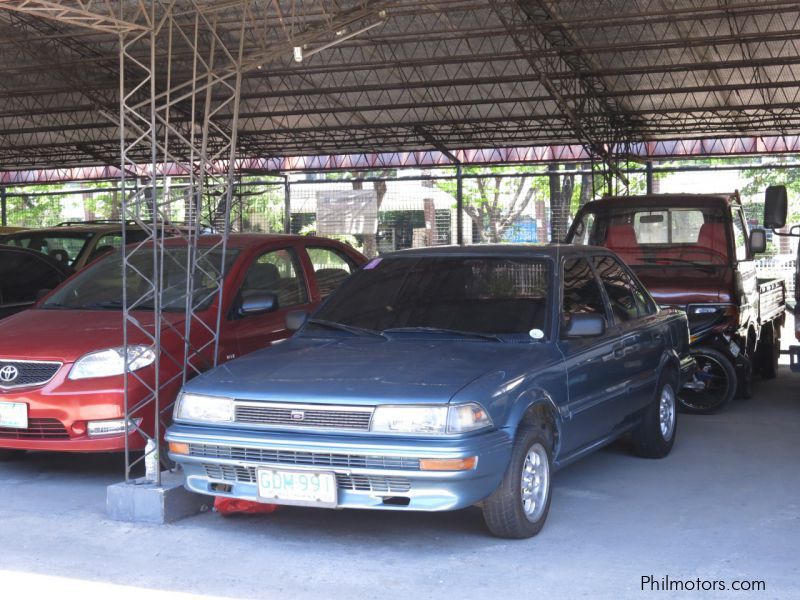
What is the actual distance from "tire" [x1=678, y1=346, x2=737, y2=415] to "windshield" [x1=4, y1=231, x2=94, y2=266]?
7036 mm

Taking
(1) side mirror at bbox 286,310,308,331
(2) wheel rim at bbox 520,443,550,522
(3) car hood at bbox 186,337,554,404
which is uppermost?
(1) side mirror at bbox 286,310,308,331

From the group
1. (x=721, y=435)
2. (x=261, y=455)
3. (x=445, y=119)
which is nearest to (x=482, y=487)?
(x=261, y=455)

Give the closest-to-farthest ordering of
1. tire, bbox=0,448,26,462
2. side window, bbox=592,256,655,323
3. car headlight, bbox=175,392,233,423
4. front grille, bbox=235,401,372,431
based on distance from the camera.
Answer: front grille, bbox=235,401,372,431, car headlight, bbox=175,392,233,423, side window, bbox=592,256,655,323, tire, bbox=0,448,26,462

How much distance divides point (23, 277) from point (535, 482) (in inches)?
250

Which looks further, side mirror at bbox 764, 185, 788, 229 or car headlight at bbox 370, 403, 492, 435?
side mirror at bbox 764, 185, 788, 229

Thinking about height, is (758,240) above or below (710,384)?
above

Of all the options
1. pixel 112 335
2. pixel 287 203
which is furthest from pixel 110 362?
pixel 287 203

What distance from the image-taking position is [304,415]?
512 centimetres

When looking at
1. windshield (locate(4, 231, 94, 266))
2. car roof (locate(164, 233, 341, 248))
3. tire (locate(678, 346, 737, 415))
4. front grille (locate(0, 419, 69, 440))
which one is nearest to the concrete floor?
front grille (locate(0, 419, 69, 440))

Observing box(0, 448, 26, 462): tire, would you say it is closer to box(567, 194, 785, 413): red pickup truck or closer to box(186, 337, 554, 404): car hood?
box(186, 337, 554, 404): car hood

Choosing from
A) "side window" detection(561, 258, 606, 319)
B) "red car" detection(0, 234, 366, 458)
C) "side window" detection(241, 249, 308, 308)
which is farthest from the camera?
"side window" detection(241, 249, 308, 308)

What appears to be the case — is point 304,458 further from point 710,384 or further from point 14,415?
point 710,384

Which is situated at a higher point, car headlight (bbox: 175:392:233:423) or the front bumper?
car headlight (bbox: 175:392:233:423)

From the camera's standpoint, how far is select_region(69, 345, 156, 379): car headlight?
661cm
